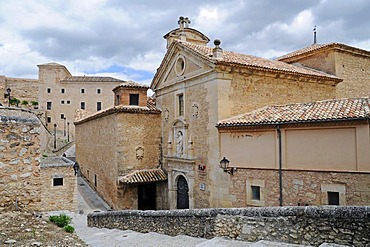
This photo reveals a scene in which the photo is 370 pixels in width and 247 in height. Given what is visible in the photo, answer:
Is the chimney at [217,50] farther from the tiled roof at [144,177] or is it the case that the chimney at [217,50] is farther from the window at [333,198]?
the tiled roof at [144,177]

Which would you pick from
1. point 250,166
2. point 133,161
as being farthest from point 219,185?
point 133,161

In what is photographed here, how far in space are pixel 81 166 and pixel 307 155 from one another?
20.3 metres

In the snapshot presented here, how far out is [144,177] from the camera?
1506cm

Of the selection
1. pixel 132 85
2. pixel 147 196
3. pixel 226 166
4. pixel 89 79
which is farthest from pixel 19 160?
pixel 89 79

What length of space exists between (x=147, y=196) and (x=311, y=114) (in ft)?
33.9

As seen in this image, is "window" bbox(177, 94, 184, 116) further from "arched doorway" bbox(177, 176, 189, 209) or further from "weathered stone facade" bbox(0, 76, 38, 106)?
"weathered stone facade" bbox(0, 76, 38, 106)

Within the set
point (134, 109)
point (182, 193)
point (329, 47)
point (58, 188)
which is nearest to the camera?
point (58, 188)

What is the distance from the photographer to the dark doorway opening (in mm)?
16203

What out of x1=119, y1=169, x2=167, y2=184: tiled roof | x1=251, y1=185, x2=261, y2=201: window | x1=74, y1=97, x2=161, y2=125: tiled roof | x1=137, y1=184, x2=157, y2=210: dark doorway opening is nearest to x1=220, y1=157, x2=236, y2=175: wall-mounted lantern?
x1=251, y1=185, x2=261, y2=201: window

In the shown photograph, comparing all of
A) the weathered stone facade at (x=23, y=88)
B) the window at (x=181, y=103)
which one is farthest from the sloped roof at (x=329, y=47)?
the weathered stone facade at (x=23, y=88)

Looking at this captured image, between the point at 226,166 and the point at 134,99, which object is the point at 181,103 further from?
the point at 226,166

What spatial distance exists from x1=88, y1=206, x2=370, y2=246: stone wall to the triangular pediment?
678 cm

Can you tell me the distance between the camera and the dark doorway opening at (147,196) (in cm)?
1620

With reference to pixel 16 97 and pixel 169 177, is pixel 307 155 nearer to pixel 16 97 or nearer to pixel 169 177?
pixel 169 177
